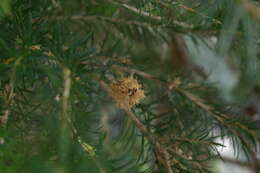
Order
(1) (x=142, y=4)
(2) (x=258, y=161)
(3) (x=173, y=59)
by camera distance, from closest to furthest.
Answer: (1) (x=142, y=4) → (2) (x=258, y=161) → (3) (x=173, y=59)

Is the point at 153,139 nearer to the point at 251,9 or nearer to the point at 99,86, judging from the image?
the point at 99,86

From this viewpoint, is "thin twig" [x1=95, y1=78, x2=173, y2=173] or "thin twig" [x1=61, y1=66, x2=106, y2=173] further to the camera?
"thin twig" [x1=95, y1=78, x2=173, y2=173]

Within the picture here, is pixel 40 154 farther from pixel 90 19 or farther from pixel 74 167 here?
pixel 90 19

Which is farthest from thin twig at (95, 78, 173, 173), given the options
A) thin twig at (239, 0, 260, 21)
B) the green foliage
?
thin twig at (239, 0, 260, 21)

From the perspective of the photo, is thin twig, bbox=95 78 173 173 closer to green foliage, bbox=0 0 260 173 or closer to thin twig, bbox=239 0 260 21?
green foliage, bbox=0 0 260 173

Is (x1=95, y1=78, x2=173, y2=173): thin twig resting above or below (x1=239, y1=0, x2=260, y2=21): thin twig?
below

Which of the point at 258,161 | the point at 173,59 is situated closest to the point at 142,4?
the point at 258,161
